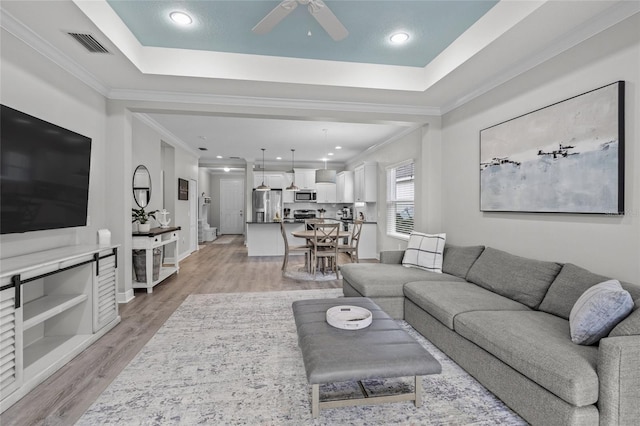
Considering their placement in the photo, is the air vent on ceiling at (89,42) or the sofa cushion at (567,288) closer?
the sofa cushion at (567,288)

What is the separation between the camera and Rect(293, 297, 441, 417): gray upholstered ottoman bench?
162 centimetres

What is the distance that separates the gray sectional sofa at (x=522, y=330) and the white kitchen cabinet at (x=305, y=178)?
20.8ft

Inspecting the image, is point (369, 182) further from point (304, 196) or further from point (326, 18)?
point (326, 18)

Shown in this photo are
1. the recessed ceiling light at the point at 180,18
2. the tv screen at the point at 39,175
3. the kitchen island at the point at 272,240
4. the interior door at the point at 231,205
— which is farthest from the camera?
the interior door at the point at 231,205

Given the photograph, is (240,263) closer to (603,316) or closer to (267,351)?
(267,351)

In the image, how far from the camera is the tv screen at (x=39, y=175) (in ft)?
7.16

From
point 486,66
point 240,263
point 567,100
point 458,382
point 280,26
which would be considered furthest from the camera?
point 240,263

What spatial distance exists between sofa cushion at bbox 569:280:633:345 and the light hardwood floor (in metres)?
2.94

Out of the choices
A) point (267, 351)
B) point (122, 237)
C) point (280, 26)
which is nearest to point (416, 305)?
point (267, 351)

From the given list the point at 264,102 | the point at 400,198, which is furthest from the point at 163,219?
the point at 400,198

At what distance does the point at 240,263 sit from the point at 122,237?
3027mm

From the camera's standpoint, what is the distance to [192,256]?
25.2 ft

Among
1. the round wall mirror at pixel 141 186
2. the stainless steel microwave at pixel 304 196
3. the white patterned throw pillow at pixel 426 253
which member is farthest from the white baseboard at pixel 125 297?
the stainless steel microwave at pixel 304 196

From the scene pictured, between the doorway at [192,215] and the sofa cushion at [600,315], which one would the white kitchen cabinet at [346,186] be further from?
the sofa cushion at [600,315]
